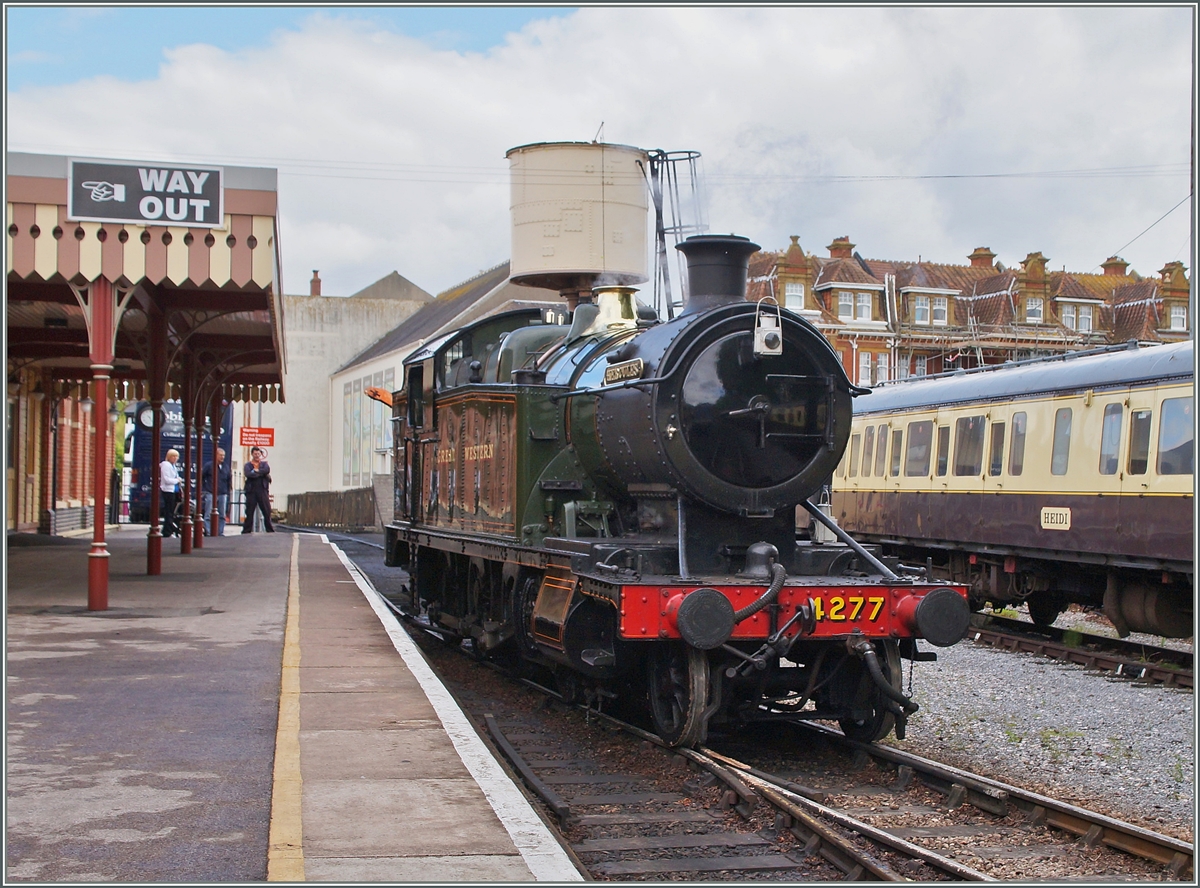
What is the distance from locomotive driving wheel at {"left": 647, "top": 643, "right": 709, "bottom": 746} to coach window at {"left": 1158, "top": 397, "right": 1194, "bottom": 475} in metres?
5.92

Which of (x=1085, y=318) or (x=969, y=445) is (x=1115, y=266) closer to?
(x=1085, y=318)

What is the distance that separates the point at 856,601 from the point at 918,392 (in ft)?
32.3

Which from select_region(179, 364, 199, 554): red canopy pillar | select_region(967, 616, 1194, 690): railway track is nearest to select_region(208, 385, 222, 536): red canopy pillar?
select_region(179, 364, 199, 554): red canopy pillar

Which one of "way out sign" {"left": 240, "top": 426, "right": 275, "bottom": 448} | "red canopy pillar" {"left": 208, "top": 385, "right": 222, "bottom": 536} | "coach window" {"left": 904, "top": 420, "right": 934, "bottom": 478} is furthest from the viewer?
"way out sign" {"left": 240, "top": 426, "right": 275, "bottom": 448}

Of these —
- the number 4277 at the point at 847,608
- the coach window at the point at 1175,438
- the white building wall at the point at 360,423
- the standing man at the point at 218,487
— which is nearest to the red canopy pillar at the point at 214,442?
the standing man at the point at 218,487

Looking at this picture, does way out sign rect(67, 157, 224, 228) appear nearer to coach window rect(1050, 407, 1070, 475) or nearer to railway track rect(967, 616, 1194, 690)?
coach window rect(1050, 407, 1070, 475)

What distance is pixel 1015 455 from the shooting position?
542 inches

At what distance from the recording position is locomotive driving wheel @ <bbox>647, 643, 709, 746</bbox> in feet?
23.2

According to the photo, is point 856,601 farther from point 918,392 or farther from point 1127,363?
point 918,392

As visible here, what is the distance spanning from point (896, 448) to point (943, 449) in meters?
1.38

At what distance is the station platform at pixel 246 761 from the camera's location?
4539 mm

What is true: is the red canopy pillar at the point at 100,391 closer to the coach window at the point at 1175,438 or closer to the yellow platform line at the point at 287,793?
the yellow platform line at the point at 287,793

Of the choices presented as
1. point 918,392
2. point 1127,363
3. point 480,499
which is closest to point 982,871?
point 480,499

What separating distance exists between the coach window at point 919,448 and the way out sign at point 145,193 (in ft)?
29.5
